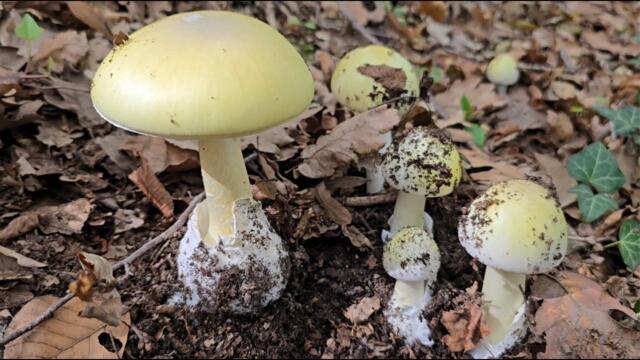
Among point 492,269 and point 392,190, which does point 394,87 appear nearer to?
point 392,190

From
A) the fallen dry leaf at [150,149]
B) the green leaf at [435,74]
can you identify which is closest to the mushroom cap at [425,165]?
the fallen dry leaf at [150,149]

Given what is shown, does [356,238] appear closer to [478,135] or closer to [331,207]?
[331,207]

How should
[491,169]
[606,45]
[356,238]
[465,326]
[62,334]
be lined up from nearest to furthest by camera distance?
[62,334], [465,326], [356,238], [491,169], [606,45]

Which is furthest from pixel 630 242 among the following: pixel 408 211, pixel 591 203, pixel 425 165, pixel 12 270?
pixel 12 270

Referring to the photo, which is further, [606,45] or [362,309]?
[606,45]

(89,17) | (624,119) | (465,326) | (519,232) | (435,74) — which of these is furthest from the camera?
(435,74)

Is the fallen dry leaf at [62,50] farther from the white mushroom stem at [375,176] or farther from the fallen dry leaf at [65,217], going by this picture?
the white mushroom stem at [375,176]
